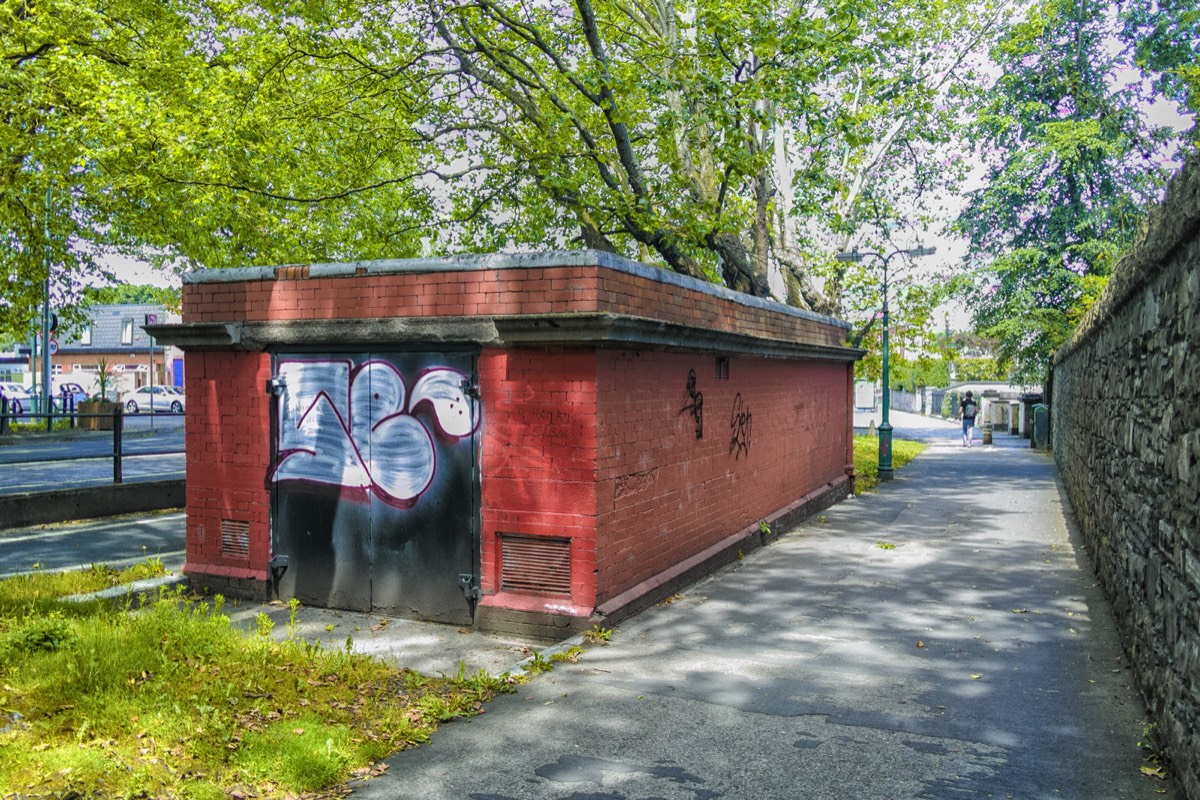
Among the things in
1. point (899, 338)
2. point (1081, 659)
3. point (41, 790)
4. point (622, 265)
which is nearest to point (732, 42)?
point (622, 265)

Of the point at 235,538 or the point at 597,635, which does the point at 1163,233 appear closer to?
the point at 597,635

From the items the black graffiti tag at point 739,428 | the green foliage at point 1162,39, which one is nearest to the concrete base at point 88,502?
the black graffiti tag at point 739,428

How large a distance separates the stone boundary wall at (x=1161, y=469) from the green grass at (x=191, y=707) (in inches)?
148

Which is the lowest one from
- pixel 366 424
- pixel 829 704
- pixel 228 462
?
pixel 829 704

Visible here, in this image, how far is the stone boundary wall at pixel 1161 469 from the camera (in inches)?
170

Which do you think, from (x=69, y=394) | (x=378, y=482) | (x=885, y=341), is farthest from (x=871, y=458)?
(x=69, y=394)

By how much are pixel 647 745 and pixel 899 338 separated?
24.1 meters

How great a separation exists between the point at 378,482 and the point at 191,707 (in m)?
3.11

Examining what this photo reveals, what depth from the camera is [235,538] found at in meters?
8.77

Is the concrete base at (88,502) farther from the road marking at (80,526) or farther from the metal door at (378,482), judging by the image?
the metal door at (378,482)

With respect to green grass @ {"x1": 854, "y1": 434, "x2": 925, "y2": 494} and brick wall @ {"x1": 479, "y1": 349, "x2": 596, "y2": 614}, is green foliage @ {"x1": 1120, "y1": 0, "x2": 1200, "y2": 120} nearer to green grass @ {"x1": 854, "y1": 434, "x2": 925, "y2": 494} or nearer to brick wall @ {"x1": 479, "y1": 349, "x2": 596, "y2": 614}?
green grass @ {"x1": 854, "y1": 434, "x2": 925, "y2": 494}

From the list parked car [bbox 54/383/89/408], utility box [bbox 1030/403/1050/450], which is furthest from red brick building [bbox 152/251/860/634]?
parked car [bbox 54/383/89/408]

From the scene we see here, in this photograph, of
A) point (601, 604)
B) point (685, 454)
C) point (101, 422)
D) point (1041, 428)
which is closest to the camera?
point (601, 604)

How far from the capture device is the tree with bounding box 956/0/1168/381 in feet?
106
